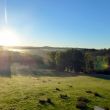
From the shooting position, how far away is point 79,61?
84062mm

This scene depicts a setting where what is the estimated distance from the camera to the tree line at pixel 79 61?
3115 inches

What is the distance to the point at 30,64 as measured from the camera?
10231 centimetres

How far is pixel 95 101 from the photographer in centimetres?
2717

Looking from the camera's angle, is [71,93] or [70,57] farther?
[70,57]

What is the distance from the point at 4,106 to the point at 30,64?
258 ft

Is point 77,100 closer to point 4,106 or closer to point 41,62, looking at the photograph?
point 4,106

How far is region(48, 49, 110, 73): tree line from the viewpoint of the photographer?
79.1m

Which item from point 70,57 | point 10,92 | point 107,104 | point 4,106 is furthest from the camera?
point 70,57

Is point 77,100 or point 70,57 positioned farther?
point 70,57

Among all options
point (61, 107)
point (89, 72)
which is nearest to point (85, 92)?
point (61, 107)

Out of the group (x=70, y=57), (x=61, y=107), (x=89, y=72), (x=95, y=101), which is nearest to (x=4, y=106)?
(x=61, y=107)

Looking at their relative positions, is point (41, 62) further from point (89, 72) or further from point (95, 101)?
point (95, 101)

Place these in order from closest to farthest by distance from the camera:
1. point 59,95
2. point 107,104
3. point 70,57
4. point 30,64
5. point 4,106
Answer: point 4,106
point 107,104
point 59,95
point 70,57
point 30,64

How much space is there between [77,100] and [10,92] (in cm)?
877
